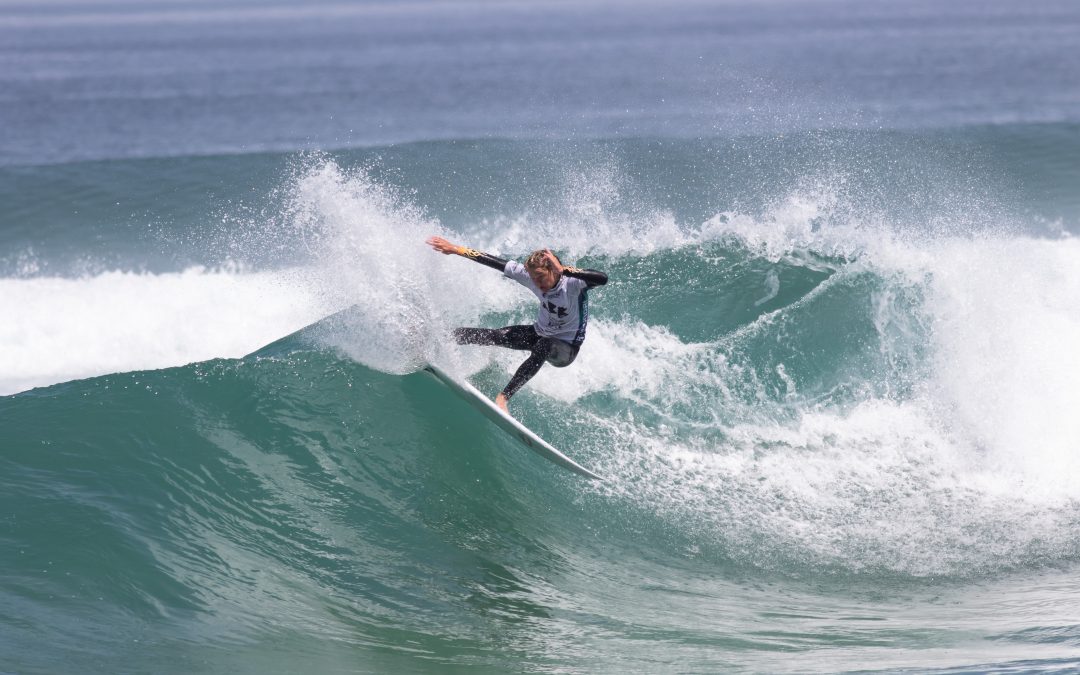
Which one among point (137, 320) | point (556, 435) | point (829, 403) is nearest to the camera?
point (556, 435)

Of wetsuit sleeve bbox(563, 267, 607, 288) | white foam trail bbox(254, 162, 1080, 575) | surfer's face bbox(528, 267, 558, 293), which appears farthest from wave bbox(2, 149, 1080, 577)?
wetsuit sleeve bbox(563, 267, 607, 288)

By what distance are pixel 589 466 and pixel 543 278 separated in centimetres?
187

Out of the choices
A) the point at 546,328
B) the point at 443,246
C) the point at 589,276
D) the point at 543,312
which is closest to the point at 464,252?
the point at 443,246

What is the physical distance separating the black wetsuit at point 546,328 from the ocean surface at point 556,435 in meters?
0.49

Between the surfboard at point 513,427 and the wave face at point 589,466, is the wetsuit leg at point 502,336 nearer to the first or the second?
the wave face at point 589,466

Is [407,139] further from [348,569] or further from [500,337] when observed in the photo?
[348,569]

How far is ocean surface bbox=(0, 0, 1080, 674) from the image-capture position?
7.28m

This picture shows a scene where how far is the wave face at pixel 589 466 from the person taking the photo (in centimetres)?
723

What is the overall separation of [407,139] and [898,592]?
2153cm

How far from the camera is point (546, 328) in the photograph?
362 inches

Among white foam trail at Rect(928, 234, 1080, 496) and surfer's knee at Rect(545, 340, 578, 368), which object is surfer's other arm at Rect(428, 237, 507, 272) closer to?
surfer's knee at Rect(545, 340, 578, 368)

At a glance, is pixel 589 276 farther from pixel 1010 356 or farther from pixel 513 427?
pixel 1010 356

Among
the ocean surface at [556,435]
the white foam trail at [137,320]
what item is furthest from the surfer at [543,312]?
the white foam trail at [137,320]

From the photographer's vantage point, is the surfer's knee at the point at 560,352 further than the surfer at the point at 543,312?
Yes
